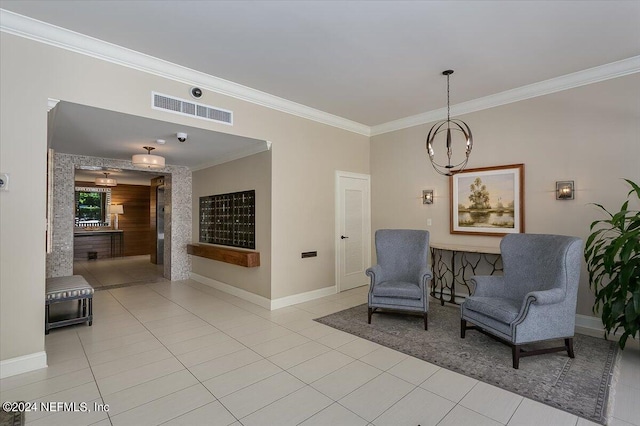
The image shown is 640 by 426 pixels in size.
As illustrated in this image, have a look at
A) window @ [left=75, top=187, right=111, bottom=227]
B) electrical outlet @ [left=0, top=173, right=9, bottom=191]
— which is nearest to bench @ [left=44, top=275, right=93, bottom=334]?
electrical outlet @ [left=0, top=173, right=9, bottom=191]

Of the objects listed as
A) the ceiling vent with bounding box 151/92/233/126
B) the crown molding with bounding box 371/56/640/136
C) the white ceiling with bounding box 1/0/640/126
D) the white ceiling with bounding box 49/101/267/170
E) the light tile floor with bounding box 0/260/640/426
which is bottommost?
the light tile floor with bounding box 0/260/640/426

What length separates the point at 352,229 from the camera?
5691mm

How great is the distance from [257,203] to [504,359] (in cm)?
363

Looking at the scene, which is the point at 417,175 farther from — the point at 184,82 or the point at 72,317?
the point at 72,317

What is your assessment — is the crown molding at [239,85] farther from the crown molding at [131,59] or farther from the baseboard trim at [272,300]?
the baseboard trim at [272,300]

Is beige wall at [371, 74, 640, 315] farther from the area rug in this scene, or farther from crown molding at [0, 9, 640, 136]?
the area rug

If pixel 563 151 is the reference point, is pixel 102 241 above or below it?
below

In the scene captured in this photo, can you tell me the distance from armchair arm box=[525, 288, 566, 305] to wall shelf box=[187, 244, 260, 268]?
3.42 m

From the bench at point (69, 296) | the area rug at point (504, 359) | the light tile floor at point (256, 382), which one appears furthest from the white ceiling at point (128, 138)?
the area rug at point (504, 359)

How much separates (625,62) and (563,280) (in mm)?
2583

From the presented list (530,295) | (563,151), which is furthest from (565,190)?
(530,295)

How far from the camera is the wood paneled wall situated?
34.0 ft

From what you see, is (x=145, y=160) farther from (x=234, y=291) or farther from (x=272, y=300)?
(x=272, y=300)

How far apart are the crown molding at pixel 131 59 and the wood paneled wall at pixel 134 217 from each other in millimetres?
8347
